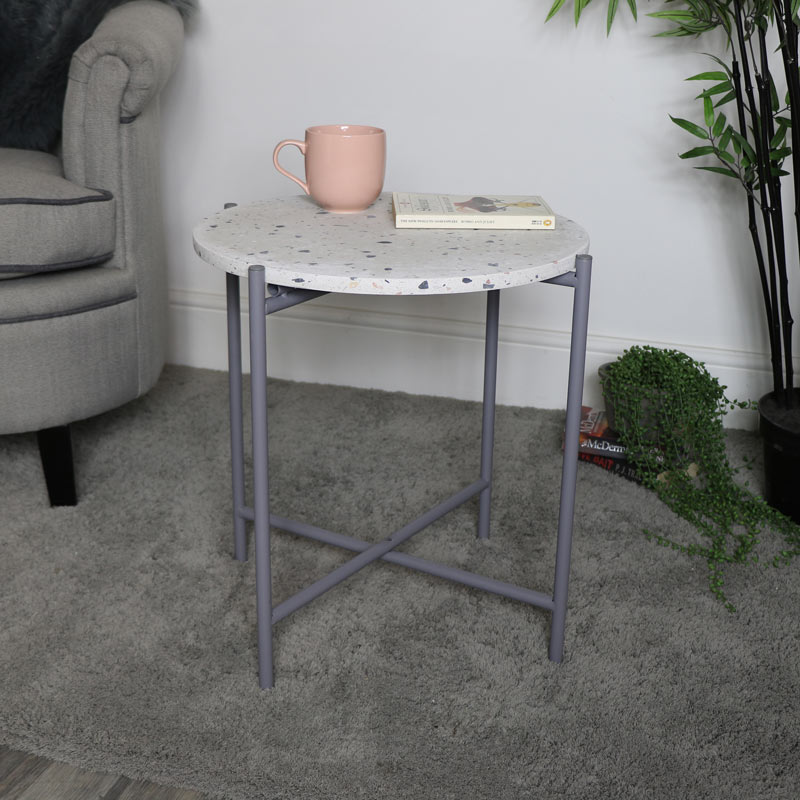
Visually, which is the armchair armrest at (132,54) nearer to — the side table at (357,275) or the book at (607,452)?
the side table at (357,275)

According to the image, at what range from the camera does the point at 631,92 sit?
65.8 inches

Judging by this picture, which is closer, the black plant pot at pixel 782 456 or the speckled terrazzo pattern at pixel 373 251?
the speckled terrazzo pattern at pixel 373 251

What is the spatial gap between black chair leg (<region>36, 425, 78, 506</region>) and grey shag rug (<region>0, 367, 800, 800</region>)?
0.09 feet

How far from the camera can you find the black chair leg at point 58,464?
1438mm

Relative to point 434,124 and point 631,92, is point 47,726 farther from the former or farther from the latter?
point 631,92

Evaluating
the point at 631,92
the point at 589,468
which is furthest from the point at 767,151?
the point at 589,468

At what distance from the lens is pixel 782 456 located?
1.44 meters

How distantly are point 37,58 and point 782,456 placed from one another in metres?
1.40

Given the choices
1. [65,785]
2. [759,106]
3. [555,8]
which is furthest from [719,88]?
[65,785]

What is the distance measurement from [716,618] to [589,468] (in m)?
0.45

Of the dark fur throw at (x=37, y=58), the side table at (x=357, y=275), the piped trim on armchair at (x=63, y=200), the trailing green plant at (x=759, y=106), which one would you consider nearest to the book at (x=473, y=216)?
the side table at (x=357, y=275)

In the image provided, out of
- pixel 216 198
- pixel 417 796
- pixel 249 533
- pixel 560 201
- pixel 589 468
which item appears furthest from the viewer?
pixel 216 198

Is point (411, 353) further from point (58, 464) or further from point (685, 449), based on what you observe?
point (58, 464)

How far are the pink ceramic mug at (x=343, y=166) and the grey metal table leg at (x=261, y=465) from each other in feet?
0.70
